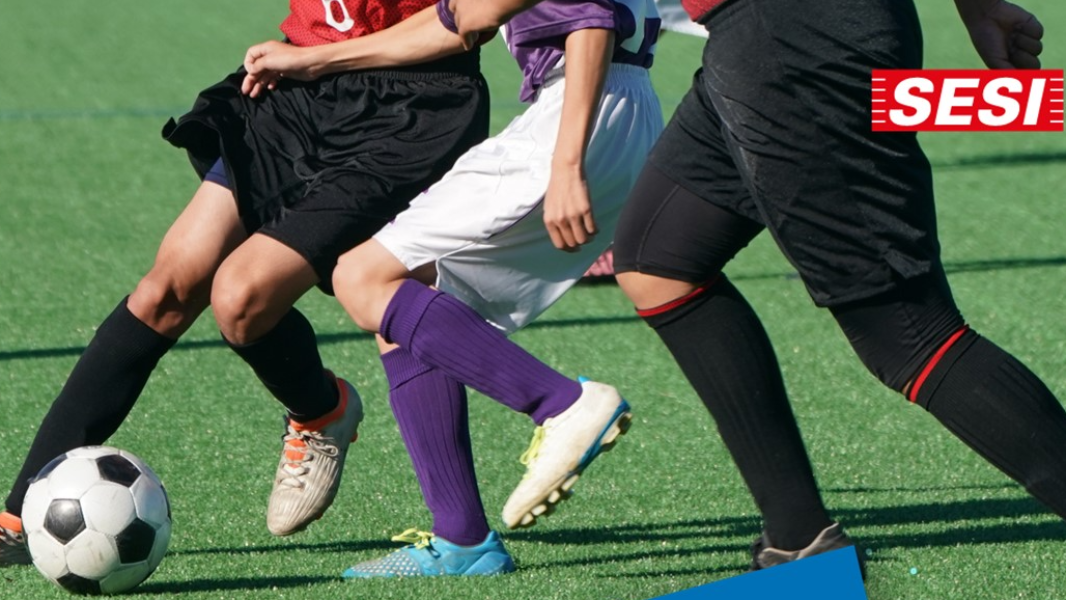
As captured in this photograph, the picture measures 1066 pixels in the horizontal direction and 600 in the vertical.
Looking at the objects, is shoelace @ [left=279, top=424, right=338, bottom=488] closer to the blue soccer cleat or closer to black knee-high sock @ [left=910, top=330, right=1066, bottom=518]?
the blue soccer cleat

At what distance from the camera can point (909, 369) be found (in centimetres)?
288

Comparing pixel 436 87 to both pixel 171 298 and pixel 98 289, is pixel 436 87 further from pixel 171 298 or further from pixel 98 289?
pixel 98 289

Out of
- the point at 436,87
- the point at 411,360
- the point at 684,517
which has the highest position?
the point at 436,87

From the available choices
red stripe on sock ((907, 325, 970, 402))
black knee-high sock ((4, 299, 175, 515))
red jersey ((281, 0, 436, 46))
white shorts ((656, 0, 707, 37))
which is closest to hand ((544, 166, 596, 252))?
red stripe on sock ((907, 325, 970, 402))

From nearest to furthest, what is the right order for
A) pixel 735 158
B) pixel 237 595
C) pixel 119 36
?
1. pixel 735 158
2. pixel 237 595
3. pixel 119 36

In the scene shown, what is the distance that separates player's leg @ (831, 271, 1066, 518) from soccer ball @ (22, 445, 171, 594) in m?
1.43

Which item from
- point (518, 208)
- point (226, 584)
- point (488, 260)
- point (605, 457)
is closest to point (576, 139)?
point (518, 208)

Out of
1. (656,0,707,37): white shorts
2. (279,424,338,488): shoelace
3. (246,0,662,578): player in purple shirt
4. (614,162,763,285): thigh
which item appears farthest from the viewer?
(656,0,707,37): white shorts

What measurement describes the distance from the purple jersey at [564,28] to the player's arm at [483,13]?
5.7 inches

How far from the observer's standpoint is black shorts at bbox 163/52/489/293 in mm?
3607

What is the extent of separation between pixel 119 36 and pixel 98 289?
8236 mm

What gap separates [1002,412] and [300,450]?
1.71 m

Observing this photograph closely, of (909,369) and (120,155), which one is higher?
(909,369)

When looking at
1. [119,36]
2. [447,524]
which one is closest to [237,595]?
[447,524]
